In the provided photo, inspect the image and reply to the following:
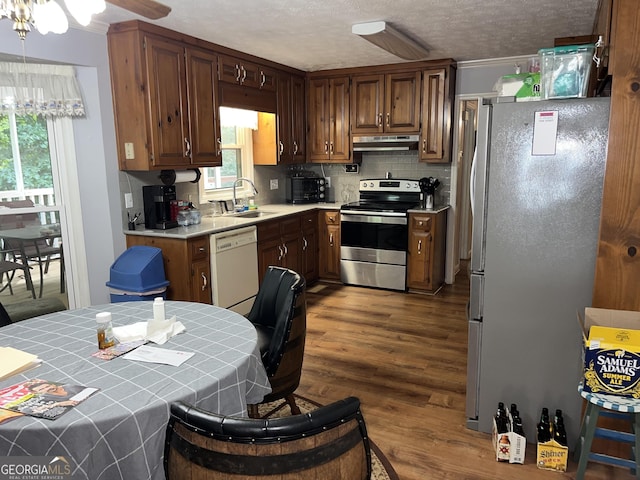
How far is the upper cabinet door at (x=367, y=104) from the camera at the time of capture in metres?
5.20

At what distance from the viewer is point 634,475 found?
2.21m

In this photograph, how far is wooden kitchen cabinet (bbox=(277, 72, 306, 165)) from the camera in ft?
16.9

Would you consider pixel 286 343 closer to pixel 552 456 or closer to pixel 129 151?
pixel 552 456

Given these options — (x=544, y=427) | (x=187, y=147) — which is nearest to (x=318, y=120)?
(x=187, y=147)

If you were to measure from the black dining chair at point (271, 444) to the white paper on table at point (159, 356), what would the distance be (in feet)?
1.75

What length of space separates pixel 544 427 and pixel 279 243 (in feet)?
9.79

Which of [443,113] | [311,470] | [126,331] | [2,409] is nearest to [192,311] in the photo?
[126,331]

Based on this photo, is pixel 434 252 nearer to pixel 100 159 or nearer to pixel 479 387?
pixel 479 387

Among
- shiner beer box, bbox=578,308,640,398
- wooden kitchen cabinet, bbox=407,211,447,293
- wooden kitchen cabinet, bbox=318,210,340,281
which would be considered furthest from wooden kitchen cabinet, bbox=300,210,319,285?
shiner beer box, bbox=578,308,640,398

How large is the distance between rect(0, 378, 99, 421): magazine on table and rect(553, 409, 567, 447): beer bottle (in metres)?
2.02

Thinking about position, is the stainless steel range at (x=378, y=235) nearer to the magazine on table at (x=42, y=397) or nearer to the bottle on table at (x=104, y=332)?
the bottle on table at (x=104, y=332)

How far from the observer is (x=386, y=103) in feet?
17.0

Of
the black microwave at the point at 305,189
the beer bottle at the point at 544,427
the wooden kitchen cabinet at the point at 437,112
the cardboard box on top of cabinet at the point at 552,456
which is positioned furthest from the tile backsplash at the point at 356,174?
the cardboard box on top of cabinet at the point at 552,456

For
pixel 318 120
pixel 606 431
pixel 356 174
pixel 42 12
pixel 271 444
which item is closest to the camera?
pixel 271 444
